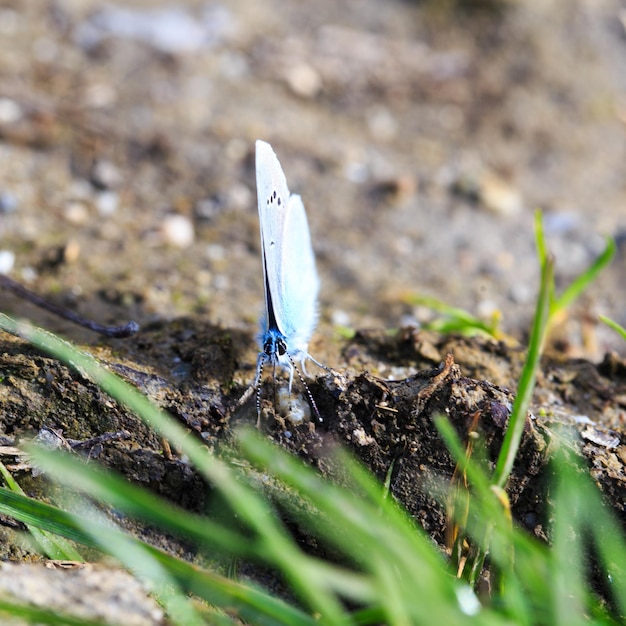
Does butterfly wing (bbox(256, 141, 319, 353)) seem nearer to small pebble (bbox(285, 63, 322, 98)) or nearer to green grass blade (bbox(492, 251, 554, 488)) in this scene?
green grass blade (bbox(492, 251, 554, 488))

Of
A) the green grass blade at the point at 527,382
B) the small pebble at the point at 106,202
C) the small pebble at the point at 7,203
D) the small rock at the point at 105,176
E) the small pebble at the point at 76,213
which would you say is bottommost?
the small pebble at the point at 7,203

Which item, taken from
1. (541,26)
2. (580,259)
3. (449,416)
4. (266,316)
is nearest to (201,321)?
(266,316)

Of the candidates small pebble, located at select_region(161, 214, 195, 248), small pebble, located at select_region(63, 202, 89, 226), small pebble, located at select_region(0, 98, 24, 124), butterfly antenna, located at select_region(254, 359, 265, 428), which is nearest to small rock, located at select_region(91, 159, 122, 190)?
small pebble, located at select_region(63, 202, 89, 226)

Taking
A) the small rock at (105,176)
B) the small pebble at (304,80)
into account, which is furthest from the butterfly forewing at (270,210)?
the small pebble at (304,80)

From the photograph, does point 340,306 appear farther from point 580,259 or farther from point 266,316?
point 580,259

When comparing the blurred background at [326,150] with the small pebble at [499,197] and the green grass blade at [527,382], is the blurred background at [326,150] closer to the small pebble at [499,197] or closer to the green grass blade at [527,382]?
the small pebble at [499,197]

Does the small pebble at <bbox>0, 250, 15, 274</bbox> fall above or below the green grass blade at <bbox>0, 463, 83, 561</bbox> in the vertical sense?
below

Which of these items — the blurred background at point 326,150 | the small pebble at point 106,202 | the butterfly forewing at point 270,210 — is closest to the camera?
the butterfly forewing at point 270,210
